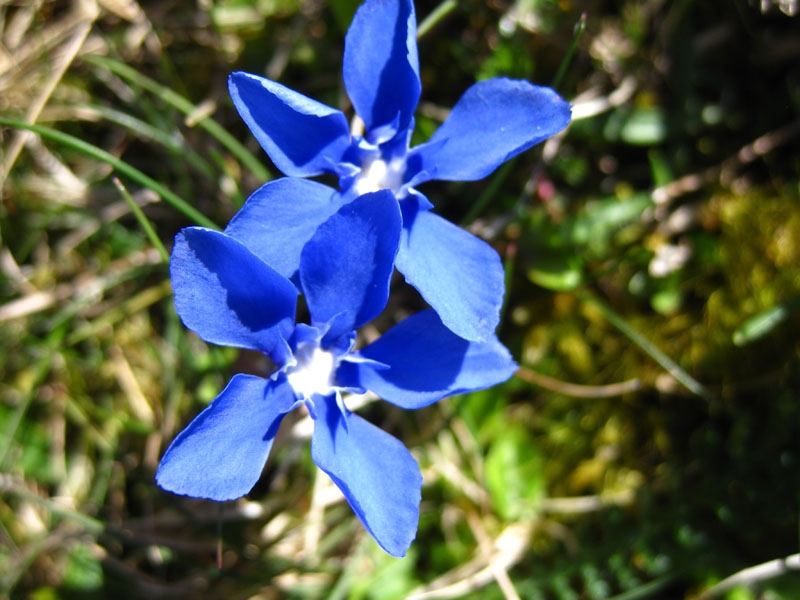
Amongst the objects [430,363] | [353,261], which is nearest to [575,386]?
[430,363]

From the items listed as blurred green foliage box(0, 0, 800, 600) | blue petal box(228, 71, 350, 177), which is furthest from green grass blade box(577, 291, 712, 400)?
blue petal box(228, 71, 350, 177)

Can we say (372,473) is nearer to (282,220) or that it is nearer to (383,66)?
(282,220)

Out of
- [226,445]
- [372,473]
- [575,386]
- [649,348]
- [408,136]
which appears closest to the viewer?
[226,445]

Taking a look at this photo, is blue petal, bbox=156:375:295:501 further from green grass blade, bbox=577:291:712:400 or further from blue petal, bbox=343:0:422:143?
green grass blade, bbox=577:291:712:400

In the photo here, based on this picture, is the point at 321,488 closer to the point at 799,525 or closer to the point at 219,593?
the point at 219,593

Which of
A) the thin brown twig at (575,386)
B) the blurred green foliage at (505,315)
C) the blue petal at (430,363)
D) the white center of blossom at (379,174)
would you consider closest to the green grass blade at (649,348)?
the blurred green foliage at (505,315)

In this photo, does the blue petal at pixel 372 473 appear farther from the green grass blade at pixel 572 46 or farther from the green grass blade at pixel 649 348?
the green grass blade at pixel 572 46
